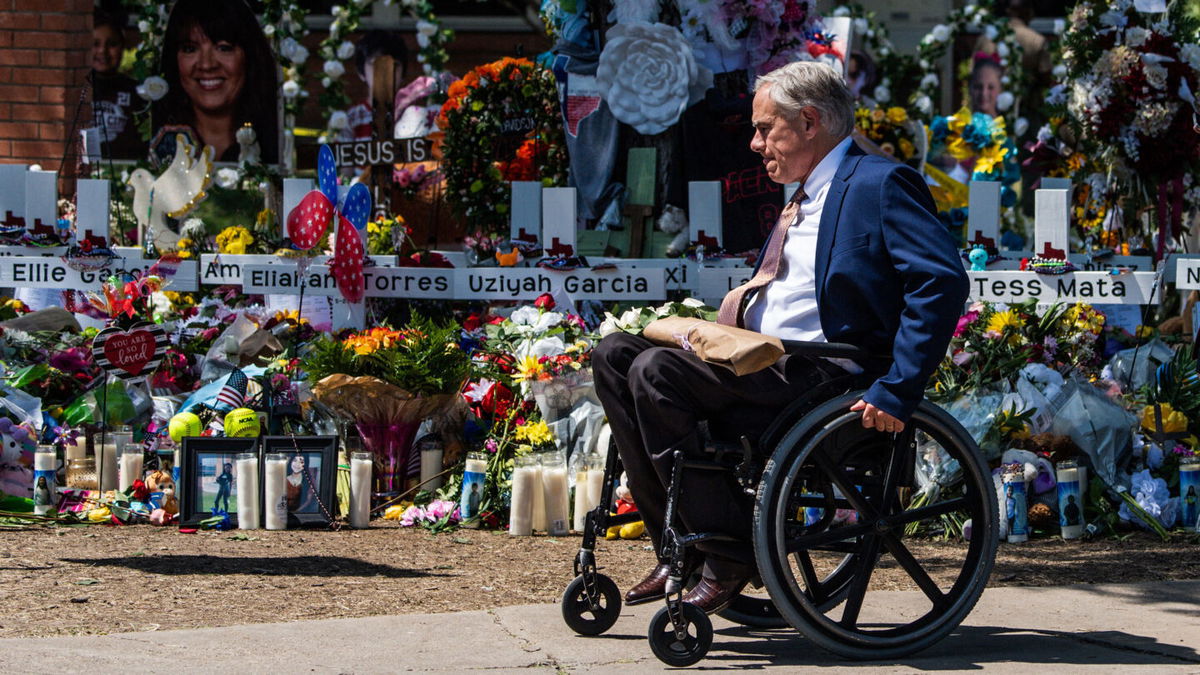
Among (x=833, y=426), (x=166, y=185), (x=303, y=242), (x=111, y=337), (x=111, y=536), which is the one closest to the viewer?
(x=833, y=426)

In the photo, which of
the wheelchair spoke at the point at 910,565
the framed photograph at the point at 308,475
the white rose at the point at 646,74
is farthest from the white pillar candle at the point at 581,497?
the white rose at the point at 646,74

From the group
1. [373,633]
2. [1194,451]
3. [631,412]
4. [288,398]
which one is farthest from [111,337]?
[1194,451]

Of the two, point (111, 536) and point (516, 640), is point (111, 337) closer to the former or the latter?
point (111, 536)

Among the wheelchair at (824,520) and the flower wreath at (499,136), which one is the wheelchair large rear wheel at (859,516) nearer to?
the wheelchair at (824,520)

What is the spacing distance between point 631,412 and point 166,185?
5442 mm

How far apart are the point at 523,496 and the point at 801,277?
2013 mm

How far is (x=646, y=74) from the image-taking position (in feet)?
25.6

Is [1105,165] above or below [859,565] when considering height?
above

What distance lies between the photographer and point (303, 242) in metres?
6.52

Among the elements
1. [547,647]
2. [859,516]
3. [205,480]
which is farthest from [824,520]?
[205,480]

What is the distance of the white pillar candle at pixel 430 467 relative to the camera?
18.9ft

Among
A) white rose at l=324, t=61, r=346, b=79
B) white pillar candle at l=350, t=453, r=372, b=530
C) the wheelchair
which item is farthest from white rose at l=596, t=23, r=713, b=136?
the wheelchair

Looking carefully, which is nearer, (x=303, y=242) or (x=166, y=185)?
(x=303, y=242)

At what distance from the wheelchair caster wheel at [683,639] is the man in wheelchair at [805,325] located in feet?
0.40
